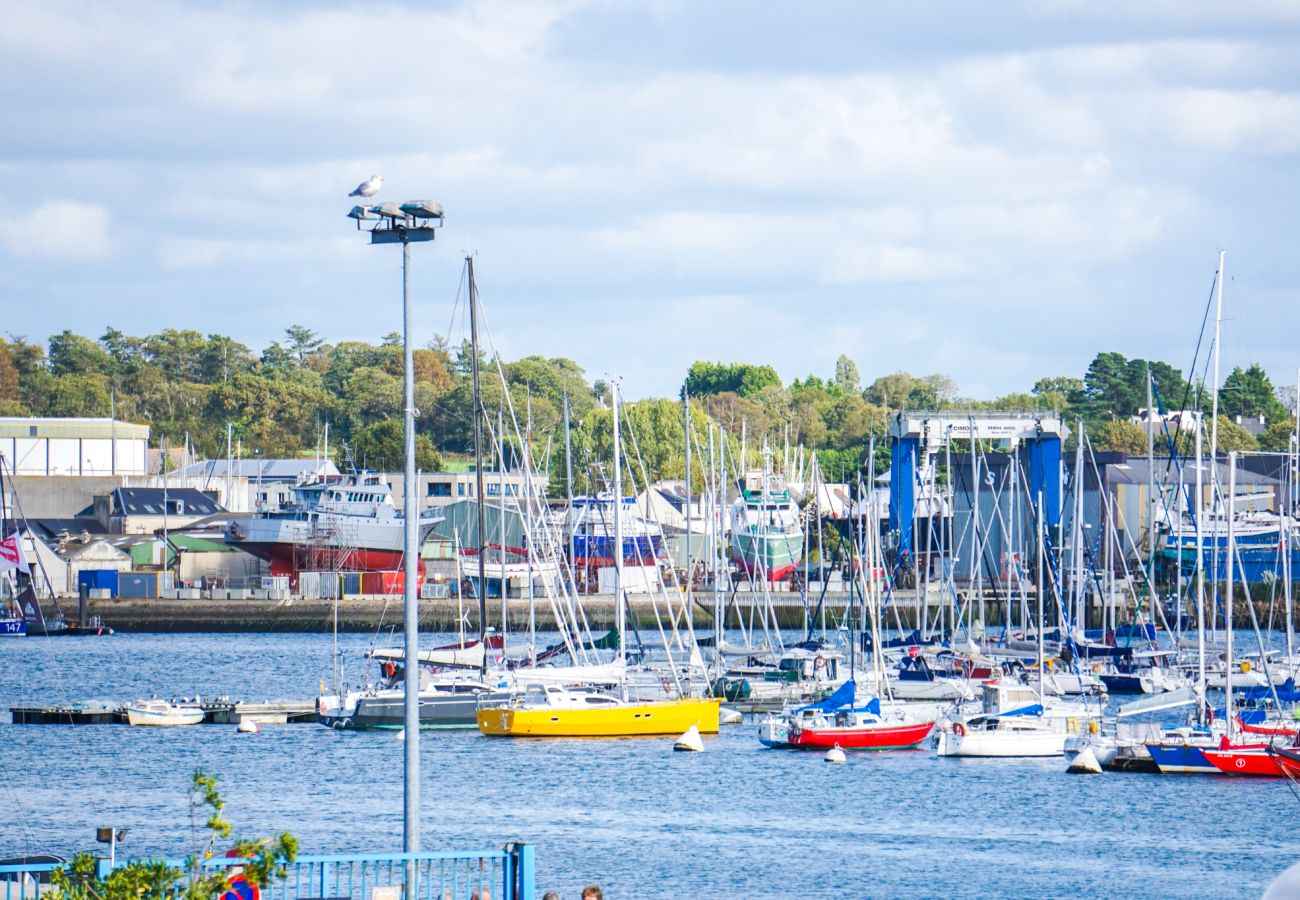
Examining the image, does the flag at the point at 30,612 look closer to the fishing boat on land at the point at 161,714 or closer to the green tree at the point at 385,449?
the fishing boat on land at the point at 161,714

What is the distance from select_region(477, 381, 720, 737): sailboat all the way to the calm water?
1.72 ft

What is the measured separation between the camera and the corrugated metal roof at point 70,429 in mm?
150500

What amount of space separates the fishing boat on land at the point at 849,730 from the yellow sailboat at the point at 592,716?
2556 millimetres

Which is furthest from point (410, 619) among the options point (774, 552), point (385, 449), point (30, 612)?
point (385, 449)

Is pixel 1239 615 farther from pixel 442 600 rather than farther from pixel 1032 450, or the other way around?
pixel 442 600

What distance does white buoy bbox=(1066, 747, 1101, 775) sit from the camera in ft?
155

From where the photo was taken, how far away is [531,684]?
5684cm

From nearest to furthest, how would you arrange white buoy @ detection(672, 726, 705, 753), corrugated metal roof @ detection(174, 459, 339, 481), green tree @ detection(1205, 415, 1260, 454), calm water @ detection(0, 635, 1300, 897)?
1. calm water @ detection(0, 635, 1300, 897)
2. white buoy @ detection(672, 726, 705, 753)
3. green tree @ detection(1205, 415, 1260, 454)
4. corrugated metal roof @ detection(174, 459, 339, 481)

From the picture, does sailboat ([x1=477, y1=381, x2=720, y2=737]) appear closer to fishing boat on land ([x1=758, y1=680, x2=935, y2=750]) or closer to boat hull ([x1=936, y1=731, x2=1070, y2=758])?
fishing boat on land ([x1=758, y1=680, x2=935, y2=750])

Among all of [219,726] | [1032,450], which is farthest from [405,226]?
[1032,450]

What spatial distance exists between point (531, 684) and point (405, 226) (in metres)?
38.2

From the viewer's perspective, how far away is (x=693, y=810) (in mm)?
41938

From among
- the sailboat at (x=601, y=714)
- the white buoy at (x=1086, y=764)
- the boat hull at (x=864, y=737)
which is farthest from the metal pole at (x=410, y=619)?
the boat hull at (x=864, y=737)

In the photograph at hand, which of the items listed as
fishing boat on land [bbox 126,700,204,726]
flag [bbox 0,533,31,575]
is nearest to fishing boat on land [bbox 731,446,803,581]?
fishing boat on land [bbox 126,700,204,726]
